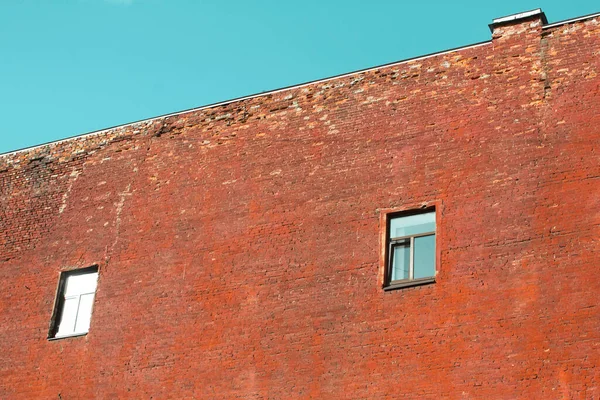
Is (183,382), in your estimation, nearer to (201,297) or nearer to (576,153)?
(201,297)

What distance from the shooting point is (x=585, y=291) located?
14820mm

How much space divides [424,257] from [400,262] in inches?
15.5

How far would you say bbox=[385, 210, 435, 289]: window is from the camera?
16328 millimetres

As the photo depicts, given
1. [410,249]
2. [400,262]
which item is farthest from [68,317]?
[410,249]

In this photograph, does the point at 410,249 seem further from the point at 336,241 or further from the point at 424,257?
the point at 336,241

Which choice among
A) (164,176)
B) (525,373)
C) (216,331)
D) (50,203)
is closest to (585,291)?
(525,373)

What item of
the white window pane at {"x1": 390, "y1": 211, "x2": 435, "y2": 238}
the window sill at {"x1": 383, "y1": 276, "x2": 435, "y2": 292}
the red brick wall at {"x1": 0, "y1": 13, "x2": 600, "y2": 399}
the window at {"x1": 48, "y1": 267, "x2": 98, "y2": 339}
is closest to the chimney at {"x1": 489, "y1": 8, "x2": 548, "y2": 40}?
the red brick wall at {"x1": 0, "y1": 13, "x2": 600, "y2": 399}

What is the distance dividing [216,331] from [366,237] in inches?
115

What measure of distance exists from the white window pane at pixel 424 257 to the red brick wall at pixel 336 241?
31cm

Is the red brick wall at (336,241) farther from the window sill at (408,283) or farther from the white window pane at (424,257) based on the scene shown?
the white window pane at (424,257)

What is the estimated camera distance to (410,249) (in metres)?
16.7

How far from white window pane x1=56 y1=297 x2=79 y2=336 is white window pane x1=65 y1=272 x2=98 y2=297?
17 cm

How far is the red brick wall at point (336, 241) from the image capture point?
50.1ft

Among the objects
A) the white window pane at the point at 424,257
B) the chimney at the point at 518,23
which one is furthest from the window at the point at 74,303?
the chimney at the point at 518,23
